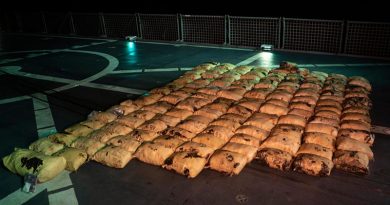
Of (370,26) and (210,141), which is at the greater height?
(370,26)

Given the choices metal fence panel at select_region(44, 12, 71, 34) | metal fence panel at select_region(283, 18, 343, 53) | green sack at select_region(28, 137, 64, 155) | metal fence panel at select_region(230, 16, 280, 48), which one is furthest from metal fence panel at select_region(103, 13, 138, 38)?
green sack at select_region(28, 137, 64, 155)

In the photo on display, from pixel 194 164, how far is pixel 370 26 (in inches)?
484

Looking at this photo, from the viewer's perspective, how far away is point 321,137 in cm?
615

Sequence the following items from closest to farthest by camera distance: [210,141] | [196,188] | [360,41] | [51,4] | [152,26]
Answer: [196,188] < [210,141] < [360,41] < [152,26] < [51,4]

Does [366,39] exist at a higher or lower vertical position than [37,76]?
higher

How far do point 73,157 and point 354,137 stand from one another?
555 cm

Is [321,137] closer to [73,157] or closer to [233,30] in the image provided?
[73,157]

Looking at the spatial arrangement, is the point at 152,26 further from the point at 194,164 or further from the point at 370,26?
the point at 194,164

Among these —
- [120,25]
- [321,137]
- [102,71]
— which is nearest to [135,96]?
[102,71]

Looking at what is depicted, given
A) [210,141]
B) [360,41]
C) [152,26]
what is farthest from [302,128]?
[152,26]

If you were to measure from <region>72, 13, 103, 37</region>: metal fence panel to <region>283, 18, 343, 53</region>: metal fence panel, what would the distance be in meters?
12.4

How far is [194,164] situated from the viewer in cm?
572

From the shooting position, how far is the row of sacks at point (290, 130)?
5.86 metres

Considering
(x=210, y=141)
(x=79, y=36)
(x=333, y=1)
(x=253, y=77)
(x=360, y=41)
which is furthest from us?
(x=333, y=1)
